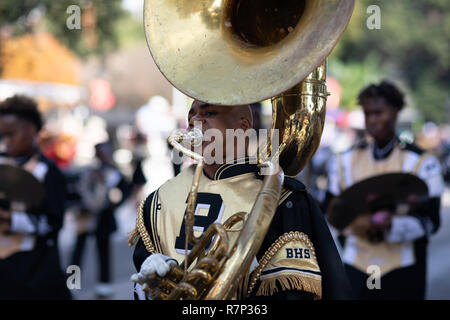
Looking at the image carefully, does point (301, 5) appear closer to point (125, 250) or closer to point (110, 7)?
point (125, 250)

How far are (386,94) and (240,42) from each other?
2.61 meters

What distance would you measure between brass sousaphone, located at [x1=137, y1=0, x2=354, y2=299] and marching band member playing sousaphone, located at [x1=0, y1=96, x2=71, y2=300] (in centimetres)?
209

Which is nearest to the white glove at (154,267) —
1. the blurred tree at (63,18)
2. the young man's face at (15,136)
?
the young man's face at (15,136)

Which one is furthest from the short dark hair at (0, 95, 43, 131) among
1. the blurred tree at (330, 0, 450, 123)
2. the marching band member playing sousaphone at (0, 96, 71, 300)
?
the blurred tree at (330, 0, 450, 123)

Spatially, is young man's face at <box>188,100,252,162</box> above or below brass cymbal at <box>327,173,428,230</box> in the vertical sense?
above

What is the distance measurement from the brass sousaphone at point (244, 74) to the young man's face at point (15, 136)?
7.87 feet

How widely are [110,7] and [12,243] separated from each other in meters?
7.09

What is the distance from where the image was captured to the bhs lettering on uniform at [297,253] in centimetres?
232

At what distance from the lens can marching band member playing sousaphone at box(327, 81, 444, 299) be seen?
4363 millimetres

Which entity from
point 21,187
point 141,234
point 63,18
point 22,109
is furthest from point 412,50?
point 141,234

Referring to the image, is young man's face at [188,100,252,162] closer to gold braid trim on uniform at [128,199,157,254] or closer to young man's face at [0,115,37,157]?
gold braid trim on uniform at [128,199,157,254]

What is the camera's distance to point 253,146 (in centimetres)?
292

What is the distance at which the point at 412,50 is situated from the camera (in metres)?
45.0

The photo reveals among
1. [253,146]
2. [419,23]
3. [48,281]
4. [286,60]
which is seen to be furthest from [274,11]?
[419,23]
